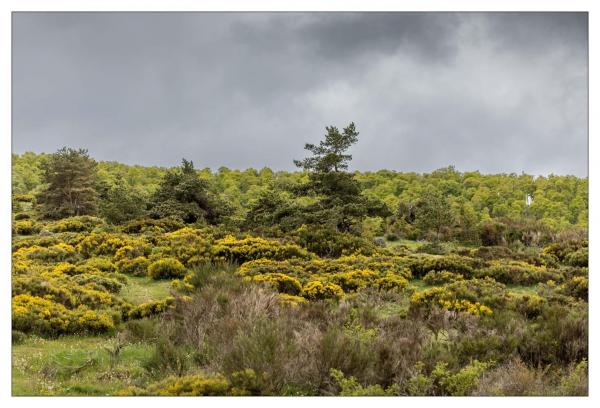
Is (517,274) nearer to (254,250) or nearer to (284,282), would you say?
(284,282)

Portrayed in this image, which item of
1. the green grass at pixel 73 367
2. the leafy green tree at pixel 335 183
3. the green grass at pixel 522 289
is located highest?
the leafy green tree at pixel 335 183

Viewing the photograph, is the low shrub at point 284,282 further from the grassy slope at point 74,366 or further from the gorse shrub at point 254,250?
the grassy slope at point 74,366

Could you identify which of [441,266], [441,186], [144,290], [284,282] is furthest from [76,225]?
[441,186]

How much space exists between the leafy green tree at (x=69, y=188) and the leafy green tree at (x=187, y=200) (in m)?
4.67

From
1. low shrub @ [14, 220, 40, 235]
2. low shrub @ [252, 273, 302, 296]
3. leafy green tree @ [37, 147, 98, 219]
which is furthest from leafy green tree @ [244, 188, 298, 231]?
leafy green tree @ [37, 147, 98, 219]

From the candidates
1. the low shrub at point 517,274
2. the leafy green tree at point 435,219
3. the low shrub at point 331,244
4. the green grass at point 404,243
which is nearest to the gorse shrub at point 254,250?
the low shrub at point 331,244

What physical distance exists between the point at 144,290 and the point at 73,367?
492 centimetres

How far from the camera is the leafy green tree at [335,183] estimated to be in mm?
19906

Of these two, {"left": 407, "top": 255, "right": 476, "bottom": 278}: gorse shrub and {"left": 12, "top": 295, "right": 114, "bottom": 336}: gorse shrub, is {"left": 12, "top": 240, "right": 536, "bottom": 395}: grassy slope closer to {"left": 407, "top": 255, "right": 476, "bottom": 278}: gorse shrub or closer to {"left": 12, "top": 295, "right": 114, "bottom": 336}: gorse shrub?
{"left": 12, "top": 295, "right": 114, "bottom": 336}: gorse shrub

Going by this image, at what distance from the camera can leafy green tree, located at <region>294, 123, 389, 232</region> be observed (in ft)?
65.3

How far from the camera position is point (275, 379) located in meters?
5.97

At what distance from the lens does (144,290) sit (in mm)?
12039

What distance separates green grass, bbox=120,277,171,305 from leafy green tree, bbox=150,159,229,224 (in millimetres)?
9402
